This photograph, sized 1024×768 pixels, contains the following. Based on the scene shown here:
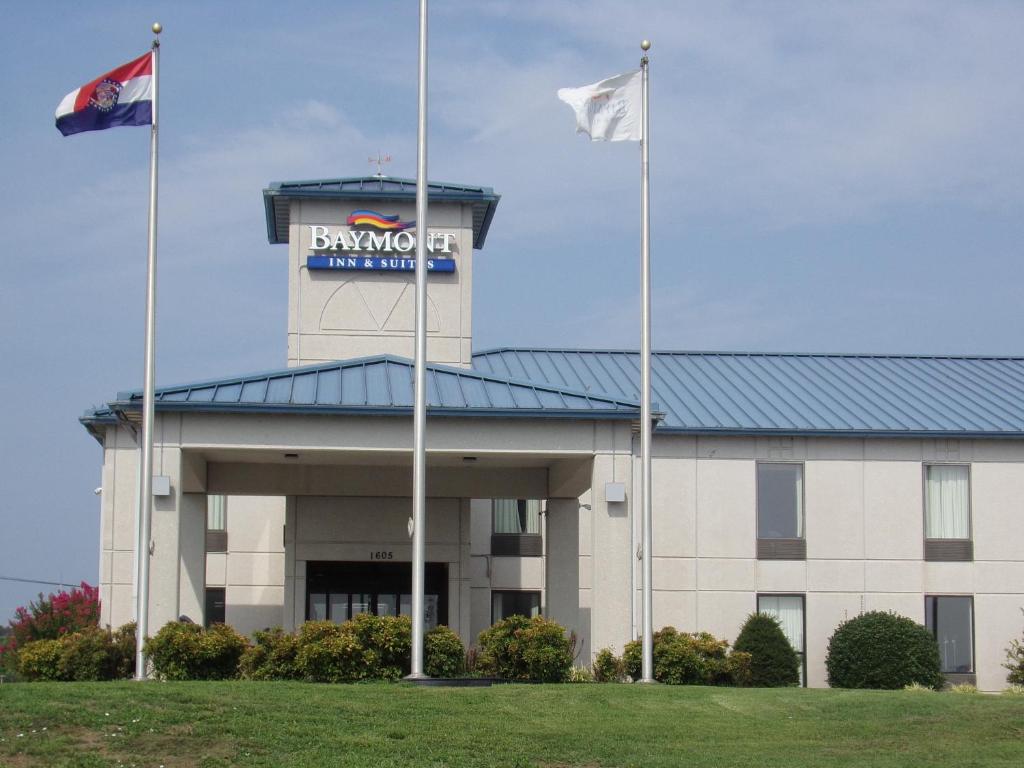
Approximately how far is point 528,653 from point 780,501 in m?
12.5

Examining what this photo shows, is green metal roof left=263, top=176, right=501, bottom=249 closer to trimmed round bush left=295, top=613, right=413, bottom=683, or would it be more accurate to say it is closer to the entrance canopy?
the entrance canopy

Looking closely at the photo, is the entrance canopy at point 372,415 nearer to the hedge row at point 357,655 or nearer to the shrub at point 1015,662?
the hedge row at point 357,655

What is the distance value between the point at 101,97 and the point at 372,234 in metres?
Result: 13.6

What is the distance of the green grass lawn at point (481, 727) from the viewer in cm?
1638

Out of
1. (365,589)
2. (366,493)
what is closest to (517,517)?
(365,589)

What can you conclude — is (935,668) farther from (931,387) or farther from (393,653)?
(393,653)

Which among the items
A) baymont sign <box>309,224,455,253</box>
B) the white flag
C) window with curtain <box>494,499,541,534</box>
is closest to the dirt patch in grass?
the white flag

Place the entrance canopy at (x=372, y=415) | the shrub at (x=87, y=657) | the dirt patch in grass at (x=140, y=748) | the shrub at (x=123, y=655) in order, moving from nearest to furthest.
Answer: the dirt patch in grass at (x=140, y=748) < the shrub at (x=87, y=657) < the shrub at (x=123, y=655) < the entrance canopy at (x=372, y=415)

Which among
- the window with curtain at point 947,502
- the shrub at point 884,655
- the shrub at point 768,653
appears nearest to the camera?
the shrub at point 884,655

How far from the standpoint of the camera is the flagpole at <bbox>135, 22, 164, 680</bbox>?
74.9 ft

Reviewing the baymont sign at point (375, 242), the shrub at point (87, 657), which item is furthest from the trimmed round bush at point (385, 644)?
the baymont sign at point (375, 242)

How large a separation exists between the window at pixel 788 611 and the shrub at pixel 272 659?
14524 mm

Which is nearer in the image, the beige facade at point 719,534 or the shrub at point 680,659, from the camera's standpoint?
the shrub at point 680,659

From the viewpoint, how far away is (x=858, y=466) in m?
34.8
